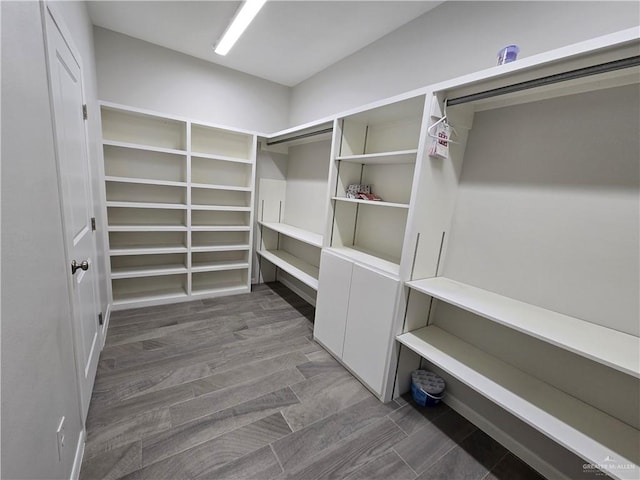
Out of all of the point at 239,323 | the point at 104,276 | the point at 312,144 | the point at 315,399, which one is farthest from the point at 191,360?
the point at 312,144

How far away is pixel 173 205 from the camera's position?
9.80 feet

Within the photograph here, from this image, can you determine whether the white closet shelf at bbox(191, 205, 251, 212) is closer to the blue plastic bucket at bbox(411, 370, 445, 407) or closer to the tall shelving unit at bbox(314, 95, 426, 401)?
the tall shelving unit at bbox(314, 95, 426, 401)

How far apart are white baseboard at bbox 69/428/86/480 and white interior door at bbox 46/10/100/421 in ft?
0.31

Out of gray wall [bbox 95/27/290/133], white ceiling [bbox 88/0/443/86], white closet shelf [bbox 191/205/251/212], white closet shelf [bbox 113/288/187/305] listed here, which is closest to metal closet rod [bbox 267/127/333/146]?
gray wall [bbox 95/27/290/133]

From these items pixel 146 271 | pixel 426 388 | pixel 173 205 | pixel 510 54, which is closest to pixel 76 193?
pixel 173 205

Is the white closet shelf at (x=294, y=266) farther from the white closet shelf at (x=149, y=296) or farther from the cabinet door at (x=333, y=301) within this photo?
the white closet shelf at (x=149, y=296)

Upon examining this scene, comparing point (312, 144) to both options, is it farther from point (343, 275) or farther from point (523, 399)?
point (523, 399)

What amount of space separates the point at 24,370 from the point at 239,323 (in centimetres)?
214

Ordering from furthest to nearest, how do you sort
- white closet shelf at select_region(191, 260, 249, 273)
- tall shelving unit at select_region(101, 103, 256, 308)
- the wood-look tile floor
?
white closet shelf at select_region(191, 260, 249, 273) → tall shelving unit at select_region(101, 103, 256, 308) → the wood-look tile floor

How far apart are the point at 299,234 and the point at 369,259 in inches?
45.5

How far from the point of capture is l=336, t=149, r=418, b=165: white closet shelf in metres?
1.86

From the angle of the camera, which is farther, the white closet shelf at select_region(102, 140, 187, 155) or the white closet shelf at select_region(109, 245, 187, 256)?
the white closet shelf at select_region(109, 245, 187, 256)

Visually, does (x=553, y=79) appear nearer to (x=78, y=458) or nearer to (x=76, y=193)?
(x=76, y=193)

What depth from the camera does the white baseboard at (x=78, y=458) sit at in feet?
4.17
